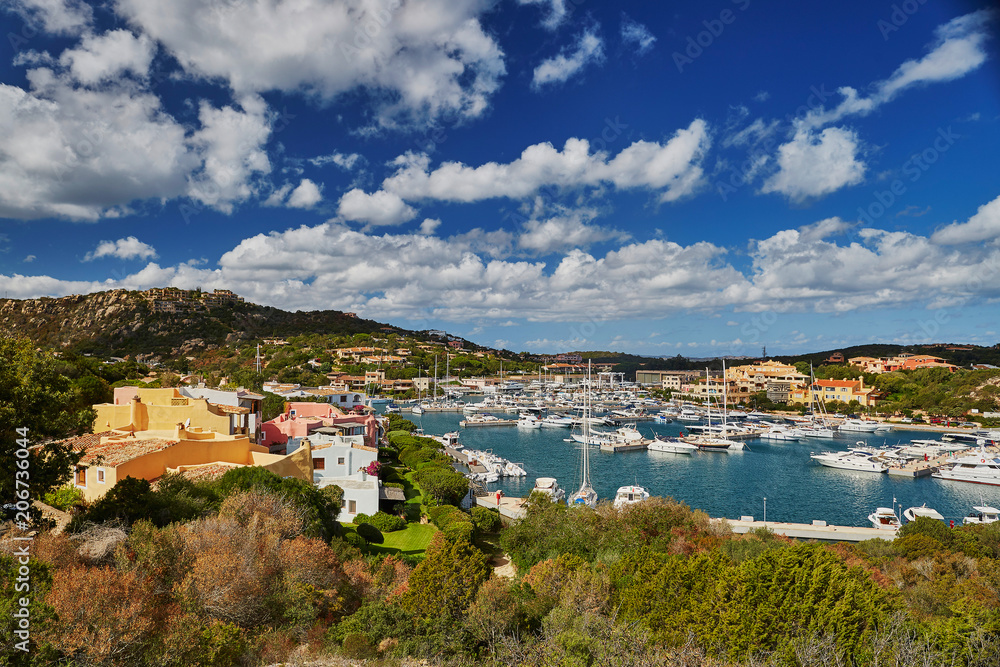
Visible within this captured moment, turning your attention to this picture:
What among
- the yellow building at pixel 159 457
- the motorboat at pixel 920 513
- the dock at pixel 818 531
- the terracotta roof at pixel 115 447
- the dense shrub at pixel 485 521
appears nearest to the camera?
the yellow building at pixel 159 457

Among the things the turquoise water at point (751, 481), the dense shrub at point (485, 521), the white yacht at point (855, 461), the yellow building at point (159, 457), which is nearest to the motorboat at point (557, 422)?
the turquoise water at point (751, 481)

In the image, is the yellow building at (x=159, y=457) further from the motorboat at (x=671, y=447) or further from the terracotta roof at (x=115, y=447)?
the motorboat at (x=671, y=447)

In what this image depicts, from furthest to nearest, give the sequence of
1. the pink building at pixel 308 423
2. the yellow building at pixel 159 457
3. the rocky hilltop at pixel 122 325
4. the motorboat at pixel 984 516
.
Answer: the rocky hilltop at pixel 122 325, the pink building at pixel 308 423, the motorboat at pixel 984 516, the yellow building at pixel 159 457

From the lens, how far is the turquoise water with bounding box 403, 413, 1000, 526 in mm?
31922

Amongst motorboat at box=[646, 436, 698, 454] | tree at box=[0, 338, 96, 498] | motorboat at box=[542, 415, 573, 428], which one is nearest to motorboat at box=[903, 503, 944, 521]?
motorboat at box=[646, 436, 698, 454]

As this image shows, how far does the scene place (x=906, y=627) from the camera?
9.06m

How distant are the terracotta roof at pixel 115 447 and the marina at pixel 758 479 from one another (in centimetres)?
1627

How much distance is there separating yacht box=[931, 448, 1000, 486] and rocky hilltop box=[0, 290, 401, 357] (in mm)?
105518

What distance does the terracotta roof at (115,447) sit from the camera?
48.5 ft

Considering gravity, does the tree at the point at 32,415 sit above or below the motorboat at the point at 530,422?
above

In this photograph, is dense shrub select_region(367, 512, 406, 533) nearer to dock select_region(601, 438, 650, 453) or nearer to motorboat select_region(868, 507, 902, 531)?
motorboat select_region(868, 507, 902, 531)

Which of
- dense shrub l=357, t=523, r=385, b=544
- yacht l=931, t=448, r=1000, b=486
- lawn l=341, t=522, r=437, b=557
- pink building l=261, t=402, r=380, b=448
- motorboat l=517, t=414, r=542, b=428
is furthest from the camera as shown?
motorboat l=517, t=414, r=542, b=428

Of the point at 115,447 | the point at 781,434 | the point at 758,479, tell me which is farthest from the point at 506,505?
the point at 781,434

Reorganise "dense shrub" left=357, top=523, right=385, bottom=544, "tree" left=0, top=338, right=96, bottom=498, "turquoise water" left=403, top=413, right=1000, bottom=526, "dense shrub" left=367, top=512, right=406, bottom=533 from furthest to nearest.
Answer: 1. "turquoise water" left=403, top=413, right=1000, bottom=526
2. "dense shrub" left=367, top=512, right=406, bottom=533
3. "dense shrub" left=357, top=523, right=385, bottom=544
4. "tree" left=0, top=338, right=96, bottom=498
